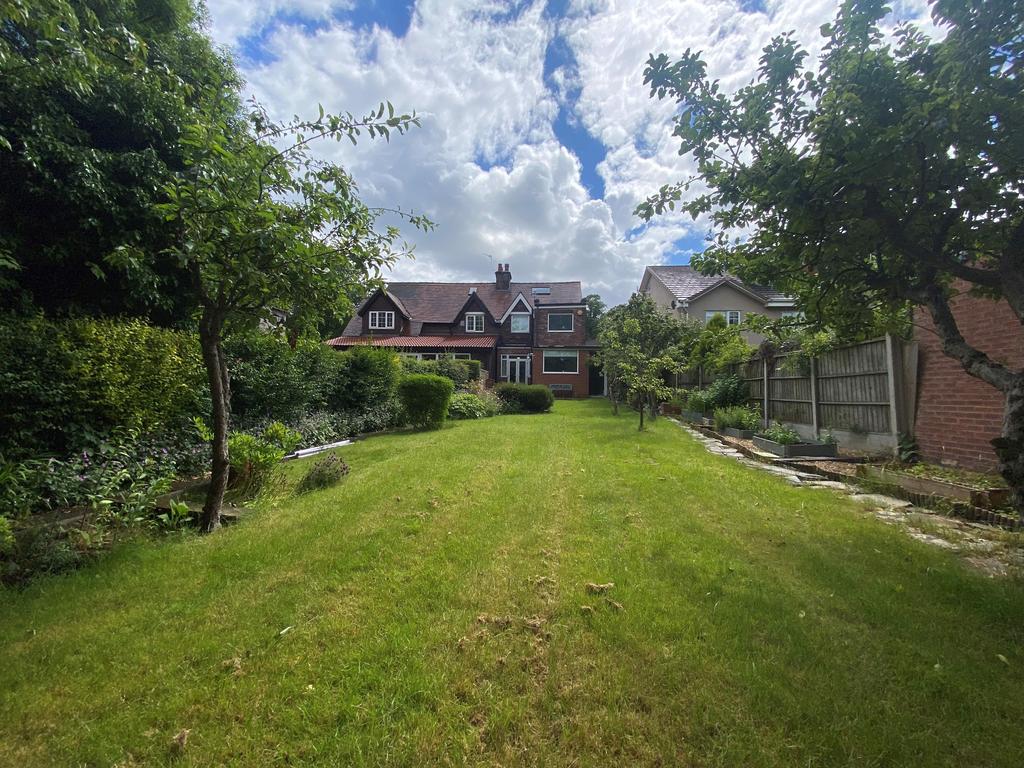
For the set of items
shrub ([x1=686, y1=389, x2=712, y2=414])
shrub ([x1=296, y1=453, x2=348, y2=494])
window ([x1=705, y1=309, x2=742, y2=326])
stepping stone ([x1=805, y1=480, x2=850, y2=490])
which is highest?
window ([x1=705, y1=309, x2=742, y2=326])

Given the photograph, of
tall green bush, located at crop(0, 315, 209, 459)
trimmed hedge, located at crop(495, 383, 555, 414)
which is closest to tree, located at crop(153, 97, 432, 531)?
tall green bush, located at crop(0, 315, 209, 459)

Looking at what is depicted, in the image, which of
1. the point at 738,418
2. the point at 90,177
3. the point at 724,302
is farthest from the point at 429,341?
the point at 90,177

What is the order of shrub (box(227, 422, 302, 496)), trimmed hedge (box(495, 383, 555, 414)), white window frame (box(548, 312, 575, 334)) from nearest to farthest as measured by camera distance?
shrub (box(227, 422, 302, 496)) < trimmed hedge (box(495, 383, 555, 414)) < white window frame (box(548, 312, 575, 334))

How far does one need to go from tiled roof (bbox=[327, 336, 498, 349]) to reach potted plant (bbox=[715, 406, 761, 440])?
57.4ft

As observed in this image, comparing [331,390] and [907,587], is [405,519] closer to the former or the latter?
[907,587]

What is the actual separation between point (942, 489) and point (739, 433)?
507 centimetres

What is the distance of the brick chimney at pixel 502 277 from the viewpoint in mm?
31234

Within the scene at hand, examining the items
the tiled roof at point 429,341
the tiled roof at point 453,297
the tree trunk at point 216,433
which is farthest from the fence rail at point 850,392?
the tiled roof at point 453,297

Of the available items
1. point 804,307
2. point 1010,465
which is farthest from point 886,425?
point 1010,465

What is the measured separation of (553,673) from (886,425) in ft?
25.0

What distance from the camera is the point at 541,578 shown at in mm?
3176

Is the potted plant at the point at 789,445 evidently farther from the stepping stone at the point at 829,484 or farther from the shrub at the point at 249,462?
the shrub at the point at 249,462

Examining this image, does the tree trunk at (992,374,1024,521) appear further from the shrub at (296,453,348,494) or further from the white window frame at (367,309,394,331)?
the white window frame at (367,309,394,331)

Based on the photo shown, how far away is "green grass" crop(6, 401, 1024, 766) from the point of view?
1.80 m
